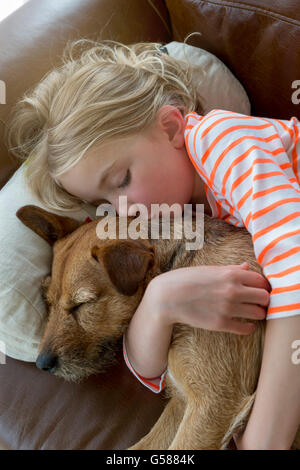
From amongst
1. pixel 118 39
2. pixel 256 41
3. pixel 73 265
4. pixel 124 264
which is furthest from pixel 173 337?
pixel 118 39

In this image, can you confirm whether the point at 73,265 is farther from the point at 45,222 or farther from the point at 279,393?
the point at 279,393

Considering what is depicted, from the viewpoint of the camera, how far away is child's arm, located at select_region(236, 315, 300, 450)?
104 centimetres

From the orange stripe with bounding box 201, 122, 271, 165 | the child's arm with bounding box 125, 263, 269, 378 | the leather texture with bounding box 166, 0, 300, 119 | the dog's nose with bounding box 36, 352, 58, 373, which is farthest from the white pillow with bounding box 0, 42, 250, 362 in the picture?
the leather texture with bounding box 166, 0, 300, 119

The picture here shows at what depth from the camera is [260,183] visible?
3.83 feet

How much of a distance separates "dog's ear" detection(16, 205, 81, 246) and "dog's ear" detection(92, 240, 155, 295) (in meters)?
0.30

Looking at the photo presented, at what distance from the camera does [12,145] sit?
1.66 meters

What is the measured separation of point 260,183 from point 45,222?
69 centimetres

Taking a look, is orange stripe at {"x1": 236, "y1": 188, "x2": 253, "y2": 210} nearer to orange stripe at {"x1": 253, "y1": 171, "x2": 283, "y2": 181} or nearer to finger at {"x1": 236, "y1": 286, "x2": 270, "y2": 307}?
orange stripe at {"x1": 253, "y1": 171, "x2": 283, "y2": 181}

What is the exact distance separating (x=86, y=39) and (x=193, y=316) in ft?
4.09

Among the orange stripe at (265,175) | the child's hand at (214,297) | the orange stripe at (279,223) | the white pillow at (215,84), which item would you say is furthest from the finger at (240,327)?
the white pillow at (215,84)

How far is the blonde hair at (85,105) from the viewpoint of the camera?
4.76ft
